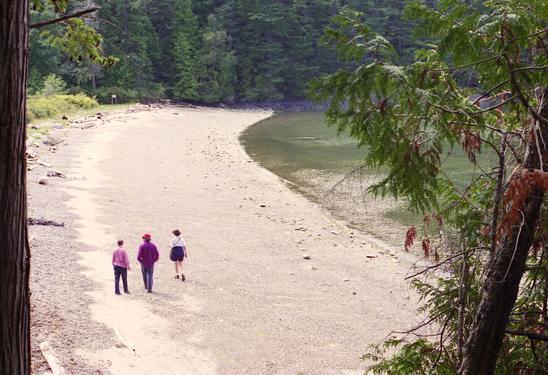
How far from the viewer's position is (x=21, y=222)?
9.69 feet

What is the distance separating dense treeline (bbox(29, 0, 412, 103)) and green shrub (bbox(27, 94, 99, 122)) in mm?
8092

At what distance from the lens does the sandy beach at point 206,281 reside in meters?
10.2

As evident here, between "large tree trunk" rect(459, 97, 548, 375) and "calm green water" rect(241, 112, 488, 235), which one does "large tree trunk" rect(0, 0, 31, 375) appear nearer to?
"large tree trunk" rect(459, 97, 548, 375)

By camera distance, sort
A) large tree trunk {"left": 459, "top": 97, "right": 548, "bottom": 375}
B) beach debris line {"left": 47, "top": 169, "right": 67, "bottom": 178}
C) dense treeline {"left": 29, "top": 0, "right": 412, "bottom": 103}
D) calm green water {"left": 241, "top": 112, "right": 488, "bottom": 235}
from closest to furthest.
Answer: large tree trunk {"left": 459, "top": 97, "right": 548, "bottom": 375} → beach debris line {"left": 47, "top": 169, "right": 67, "bottom": 178} → calm green water {"left": 241, "top": 112, "right": 488, "bottom": 235} → dense treeline {"left": 29, "top": 0, "right": 412, "bottom": 103}

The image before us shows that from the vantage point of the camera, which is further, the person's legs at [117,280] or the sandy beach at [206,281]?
the person's legs at [117,280]

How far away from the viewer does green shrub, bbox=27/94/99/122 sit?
38188 millimetres

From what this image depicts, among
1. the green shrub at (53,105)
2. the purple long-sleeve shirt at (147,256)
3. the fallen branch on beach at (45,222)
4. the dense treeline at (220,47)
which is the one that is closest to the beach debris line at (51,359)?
the purple long-sleeve shirt at (147,256)

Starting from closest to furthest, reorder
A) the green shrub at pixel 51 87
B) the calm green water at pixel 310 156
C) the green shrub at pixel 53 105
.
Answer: the calm green water at pixel 310 156
the green shrub at pixel 53 105
the green shrub at pixel 51 87

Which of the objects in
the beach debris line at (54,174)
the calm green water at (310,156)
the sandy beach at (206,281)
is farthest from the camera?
the calm green water at (310,156)

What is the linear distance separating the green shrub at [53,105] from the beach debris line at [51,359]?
30980 millimetres

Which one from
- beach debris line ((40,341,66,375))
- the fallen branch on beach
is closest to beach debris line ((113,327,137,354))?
beach debris line ((40,341,66,375))

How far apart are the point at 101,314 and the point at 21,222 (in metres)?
8.62

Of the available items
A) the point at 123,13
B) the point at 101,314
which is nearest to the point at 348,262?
the point at 101,314

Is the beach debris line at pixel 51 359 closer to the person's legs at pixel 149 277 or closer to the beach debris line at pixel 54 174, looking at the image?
the person's legs at pixel 149 277
